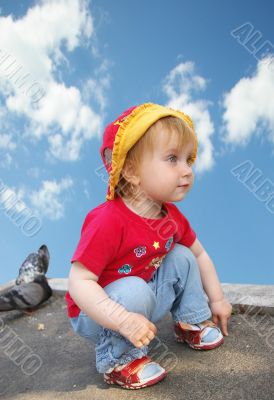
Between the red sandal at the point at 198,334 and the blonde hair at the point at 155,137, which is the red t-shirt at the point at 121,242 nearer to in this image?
the blonde hair at the point at 155,137

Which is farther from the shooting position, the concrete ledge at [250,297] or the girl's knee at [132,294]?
the concrete ledge at [250,297]

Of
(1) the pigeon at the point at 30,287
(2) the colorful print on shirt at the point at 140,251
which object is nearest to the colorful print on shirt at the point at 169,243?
(2) the colorful print on shirt at the point at 140,251

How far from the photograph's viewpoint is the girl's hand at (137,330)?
1731 mm

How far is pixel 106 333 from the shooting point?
1953 millimetres

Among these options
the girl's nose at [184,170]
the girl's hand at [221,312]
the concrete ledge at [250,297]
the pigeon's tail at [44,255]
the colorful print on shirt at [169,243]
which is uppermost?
the girl's nose at [184,170]

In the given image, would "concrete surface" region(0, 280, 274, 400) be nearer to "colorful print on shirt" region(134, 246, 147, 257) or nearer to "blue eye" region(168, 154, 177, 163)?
"colorful print on shirt" region(134, 246, 147, 257)

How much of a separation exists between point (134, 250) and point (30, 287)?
1.65m

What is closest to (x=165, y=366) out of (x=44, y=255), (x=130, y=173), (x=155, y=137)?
(x=130, y=173)

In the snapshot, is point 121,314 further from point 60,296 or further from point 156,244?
point 60,296

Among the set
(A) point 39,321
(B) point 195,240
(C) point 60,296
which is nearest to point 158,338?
(B) point 195,240

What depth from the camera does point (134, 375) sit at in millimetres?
1890

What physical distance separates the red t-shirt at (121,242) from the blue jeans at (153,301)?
54 millimetres

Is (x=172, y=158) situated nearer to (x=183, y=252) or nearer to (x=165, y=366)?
(x=183, y=252)

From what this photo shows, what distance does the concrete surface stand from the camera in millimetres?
1827
